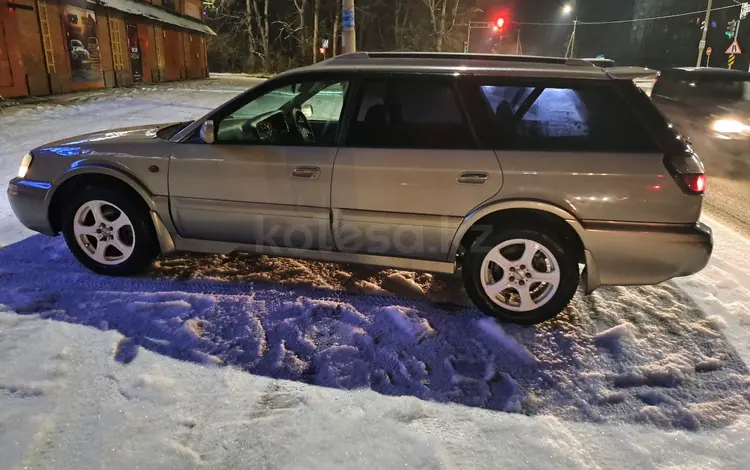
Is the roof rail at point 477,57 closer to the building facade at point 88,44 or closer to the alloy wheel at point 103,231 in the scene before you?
the alloy wheel at point 103,231

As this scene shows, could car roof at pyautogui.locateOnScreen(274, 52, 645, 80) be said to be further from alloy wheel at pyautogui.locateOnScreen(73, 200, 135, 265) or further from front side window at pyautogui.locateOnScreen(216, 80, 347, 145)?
alloy wheel at pyautogui.locateOnScreen(73, 200, 135, 265)

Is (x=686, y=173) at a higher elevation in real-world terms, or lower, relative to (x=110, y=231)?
higher

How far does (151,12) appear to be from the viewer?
87.2ft

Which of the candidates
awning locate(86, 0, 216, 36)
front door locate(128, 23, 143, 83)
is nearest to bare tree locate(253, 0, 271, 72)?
awning locate(86, 0, 216, 36)

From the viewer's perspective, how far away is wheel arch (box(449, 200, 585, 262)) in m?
3.31

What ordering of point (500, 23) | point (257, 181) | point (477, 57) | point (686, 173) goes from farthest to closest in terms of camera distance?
1. point (500, 23)
2. point (477, 57)
3. point (257, 181)
4. point (686, 173)

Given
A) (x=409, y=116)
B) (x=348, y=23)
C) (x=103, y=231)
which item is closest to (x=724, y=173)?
(x=348, y=23)

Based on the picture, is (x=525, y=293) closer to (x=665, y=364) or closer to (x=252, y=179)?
(x=665, y=364)

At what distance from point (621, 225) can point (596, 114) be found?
73cm

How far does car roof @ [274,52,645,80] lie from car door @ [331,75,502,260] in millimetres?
94

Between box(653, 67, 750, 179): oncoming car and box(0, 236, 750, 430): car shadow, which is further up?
box(653, 67, 750, 179): oncoming car

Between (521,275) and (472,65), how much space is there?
148 cm

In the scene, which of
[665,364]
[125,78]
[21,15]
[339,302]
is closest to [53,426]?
[339,302]

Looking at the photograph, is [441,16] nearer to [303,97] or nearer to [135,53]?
[135,53]
